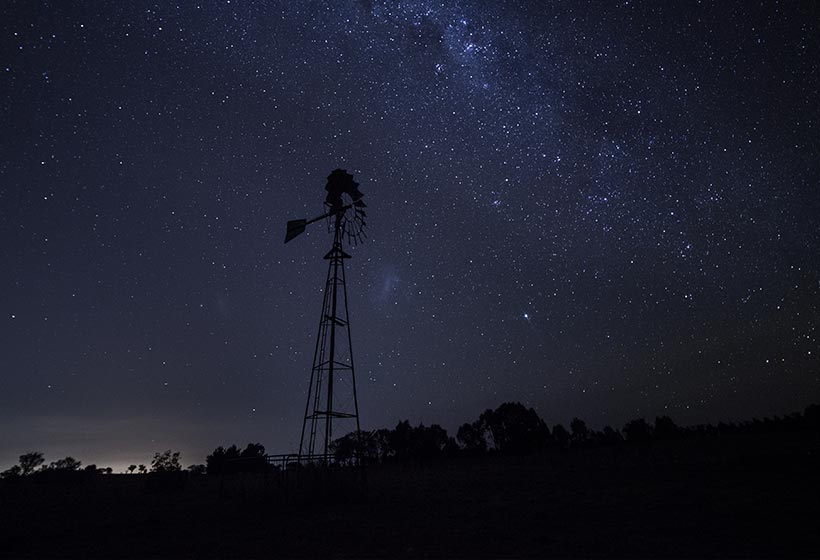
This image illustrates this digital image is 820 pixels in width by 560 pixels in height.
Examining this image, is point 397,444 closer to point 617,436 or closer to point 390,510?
point 617,436

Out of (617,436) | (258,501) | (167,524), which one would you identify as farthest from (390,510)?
(617,436)

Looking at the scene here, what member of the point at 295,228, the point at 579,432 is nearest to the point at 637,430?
the point at 579,432

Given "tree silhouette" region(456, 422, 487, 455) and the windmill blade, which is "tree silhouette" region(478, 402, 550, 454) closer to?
"tree silhouette" region(456, 422, 487, 455)

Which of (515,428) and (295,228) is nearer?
(295,228)

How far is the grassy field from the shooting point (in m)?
10.1

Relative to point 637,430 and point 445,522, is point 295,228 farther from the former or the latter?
point 637,430

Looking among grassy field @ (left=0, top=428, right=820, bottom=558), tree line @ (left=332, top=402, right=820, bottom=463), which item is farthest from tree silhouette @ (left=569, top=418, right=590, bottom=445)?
grassy field @ (left=0, top=428, right=820, bottom=558)

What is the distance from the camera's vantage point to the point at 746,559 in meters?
8.54

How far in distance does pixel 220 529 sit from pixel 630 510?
504 inches

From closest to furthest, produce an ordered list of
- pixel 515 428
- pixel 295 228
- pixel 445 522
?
pixel 445 522
pixel 295 228
pixel 515 428

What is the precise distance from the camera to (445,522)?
43.8 ft

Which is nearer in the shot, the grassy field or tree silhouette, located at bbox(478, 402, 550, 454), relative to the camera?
the grassy field

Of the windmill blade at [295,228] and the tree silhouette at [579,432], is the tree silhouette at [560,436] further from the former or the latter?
the windmill blade at [295,228]

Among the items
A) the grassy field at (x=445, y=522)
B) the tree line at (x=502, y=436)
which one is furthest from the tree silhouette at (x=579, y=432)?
the grassy field at (x=445, y=522)
